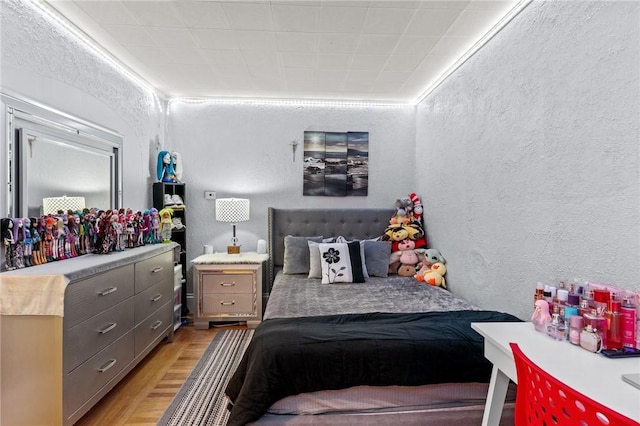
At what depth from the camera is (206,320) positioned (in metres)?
3.29

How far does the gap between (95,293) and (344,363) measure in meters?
1.49

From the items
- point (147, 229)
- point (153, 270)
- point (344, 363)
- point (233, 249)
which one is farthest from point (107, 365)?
point (233, 249)

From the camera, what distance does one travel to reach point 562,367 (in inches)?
40.3

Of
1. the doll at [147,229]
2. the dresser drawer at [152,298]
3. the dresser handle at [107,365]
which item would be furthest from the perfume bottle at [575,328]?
the doll at [147,229]

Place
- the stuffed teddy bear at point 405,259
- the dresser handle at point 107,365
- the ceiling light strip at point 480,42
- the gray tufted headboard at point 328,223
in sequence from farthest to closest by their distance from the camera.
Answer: the gray tufted headboard at point 328,223
the stuffed teddy bear at point 405,259
the ceiling light strip at point 480,42
the dresser handle at point 107,365

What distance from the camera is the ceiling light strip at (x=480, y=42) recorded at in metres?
1.99

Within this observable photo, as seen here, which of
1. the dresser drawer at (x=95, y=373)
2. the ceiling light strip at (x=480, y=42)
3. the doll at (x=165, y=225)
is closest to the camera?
the dresser drawer at (x=95, y=373)

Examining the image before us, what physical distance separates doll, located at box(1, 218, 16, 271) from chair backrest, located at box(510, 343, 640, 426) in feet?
7.85

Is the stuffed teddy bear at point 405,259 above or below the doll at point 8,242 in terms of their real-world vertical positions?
below

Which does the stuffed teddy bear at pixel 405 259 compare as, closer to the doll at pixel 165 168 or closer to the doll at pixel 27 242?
the doll at pixel 165 168

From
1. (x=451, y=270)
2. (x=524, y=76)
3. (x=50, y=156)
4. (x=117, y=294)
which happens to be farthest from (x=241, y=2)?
(x=451, y=270)

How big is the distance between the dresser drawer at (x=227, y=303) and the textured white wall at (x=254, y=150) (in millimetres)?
682

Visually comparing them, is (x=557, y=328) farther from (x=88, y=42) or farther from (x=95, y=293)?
(x=88, y=42)

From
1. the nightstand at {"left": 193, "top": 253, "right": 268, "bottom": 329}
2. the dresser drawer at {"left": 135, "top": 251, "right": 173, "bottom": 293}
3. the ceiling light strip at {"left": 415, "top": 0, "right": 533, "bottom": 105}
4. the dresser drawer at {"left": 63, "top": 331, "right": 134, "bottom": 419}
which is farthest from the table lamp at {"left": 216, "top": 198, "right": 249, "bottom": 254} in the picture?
the ceiling light strip at {"left": 415, "top": 0, "right": 533, "bottom": 105}
